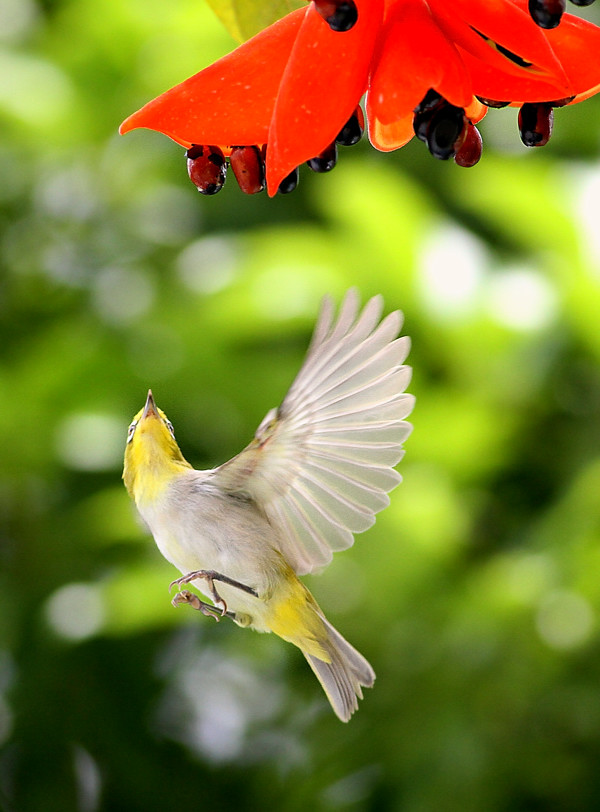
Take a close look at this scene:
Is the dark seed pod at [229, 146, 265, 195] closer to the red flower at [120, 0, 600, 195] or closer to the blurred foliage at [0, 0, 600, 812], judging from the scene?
the red flower at [120, 0, 600, 195]

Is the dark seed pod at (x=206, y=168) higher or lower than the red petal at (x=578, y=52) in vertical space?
lower

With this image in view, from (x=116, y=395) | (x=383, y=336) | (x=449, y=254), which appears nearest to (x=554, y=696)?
(x=449, y=254)

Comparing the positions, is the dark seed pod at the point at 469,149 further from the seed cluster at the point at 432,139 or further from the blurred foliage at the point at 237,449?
the blurred foliage at the point at 237,449

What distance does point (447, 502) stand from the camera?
382cm

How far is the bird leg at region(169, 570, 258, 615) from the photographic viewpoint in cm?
149

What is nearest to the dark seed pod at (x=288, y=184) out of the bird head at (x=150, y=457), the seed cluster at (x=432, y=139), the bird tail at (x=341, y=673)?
the seed cluster at (x=432, y=139)

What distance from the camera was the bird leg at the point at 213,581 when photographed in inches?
58.7

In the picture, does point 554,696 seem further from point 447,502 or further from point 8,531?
point 8,531

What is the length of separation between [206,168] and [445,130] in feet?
1.15

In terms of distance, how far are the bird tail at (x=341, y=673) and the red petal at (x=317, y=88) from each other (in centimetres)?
78

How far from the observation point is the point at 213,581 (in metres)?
1.66

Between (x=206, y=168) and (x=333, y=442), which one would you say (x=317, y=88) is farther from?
(x=333, y=442)

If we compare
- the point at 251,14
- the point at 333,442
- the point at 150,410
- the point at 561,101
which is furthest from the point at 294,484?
the point at 251,14

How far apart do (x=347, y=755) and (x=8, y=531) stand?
1383 mm
